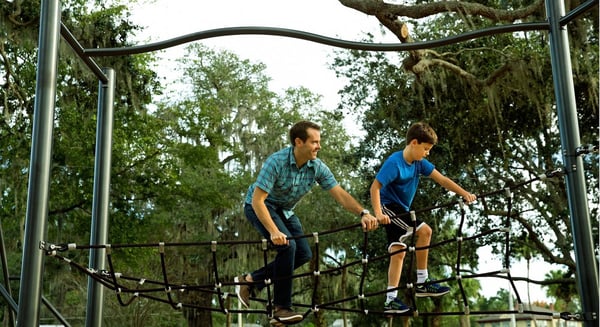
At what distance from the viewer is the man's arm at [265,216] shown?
2.87 m

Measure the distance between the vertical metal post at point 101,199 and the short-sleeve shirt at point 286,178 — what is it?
2.36ft

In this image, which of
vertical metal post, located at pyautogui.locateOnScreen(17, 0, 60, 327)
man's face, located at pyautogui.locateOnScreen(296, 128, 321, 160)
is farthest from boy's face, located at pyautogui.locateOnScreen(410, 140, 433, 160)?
vertical metal post, located at pyautogui.locateOnScreen(17, 0, 60, 327)

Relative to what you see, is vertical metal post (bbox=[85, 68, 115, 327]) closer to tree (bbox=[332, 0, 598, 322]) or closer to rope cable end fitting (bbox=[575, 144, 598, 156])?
rope cable end fitting (bbox=[575, 144, 598, 156])

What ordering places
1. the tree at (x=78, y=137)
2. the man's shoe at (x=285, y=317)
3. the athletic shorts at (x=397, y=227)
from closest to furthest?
1. the man's shoe at (x=285, y=317)
2. the athletic shorts at (x=397, y=227)
3. the tree at (x=78, y=137)

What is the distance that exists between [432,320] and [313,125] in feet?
52.1

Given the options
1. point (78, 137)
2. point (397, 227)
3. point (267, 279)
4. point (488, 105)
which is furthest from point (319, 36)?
point (78, 137)

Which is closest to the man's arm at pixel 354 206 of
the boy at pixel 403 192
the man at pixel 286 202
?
the man at pixel 286 202

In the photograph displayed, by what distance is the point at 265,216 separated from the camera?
298cm

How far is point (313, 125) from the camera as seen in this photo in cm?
313

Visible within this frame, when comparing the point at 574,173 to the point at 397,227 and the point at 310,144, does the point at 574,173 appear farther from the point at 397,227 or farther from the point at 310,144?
the point at 310,144

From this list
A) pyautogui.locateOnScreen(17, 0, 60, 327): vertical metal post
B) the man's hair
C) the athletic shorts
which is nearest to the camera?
pyautogui.locateOnScreen(17, 0, 60, 327): vertical metal post

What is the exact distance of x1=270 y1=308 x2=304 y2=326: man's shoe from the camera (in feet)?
9.92

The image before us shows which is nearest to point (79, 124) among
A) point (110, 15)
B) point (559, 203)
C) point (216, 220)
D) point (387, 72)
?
point (110, 15)

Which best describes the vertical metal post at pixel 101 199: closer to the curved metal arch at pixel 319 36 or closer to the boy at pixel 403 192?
the curved metal arch at pixel 319 36
